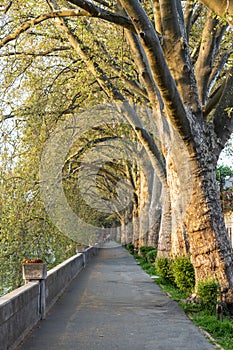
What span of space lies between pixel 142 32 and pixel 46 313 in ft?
20.1

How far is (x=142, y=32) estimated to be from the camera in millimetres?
8383

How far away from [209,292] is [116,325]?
2141 mm

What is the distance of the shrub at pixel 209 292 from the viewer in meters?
10.4

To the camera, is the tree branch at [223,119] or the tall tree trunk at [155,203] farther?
the tall tree trunk at [155,203]

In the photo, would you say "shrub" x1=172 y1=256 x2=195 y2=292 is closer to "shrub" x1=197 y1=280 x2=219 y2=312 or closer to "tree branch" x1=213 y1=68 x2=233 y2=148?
"shrub" x1=197 y1=280 x2=219 y2=312

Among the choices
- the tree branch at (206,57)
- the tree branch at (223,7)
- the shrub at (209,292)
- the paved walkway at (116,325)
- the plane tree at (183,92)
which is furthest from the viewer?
the tree branch at (206,57)

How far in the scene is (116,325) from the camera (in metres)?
9.53

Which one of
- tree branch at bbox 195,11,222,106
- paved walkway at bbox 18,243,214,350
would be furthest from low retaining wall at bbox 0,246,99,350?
tree branch at bbox 195,11,222,106

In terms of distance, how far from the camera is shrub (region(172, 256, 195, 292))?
13.2 m

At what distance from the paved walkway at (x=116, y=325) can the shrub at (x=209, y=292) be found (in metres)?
0.58

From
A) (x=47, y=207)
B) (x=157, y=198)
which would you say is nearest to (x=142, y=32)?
(x=47, y=207)

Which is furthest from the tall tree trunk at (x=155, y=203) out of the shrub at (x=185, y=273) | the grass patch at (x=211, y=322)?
the grass patch at (x=211, y=322)

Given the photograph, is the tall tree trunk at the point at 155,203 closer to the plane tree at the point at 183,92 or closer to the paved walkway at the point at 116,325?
the plane tree at the point at 183,92

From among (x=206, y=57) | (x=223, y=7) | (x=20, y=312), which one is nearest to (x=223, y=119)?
(x=206, y=57)
